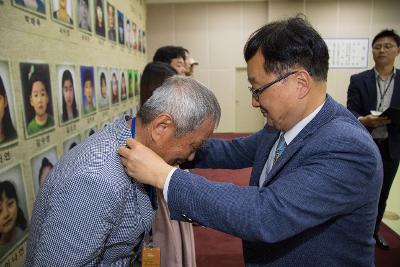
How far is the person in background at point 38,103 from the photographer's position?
151 centimetres

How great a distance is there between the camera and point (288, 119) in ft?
3.55

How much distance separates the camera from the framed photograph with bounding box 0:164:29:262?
1304mm

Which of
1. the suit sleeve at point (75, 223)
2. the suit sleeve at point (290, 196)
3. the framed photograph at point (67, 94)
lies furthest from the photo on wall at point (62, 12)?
the suit sleeve at point (290, 196)

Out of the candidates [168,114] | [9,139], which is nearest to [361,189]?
[168,114]

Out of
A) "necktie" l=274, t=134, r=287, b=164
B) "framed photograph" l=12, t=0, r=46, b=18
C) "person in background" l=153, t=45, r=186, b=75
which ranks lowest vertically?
"necktie" l=274, t=134, r=287, b=164

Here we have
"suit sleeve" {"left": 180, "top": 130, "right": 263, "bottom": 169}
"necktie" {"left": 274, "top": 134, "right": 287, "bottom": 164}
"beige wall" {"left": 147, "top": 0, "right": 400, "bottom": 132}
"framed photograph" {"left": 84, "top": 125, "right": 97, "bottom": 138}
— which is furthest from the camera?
"beige wall" {"left": 147, "top": 0, "right": 400, "bottom": 132}

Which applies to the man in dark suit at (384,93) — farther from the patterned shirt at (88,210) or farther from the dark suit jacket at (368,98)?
the patterned shirt at (88,210)

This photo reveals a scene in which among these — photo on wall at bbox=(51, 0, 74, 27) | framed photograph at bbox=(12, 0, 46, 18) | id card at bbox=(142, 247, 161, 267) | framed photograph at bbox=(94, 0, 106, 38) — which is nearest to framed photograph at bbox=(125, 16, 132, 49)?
framed photograph at bbox=(94, 0, 106, 38)

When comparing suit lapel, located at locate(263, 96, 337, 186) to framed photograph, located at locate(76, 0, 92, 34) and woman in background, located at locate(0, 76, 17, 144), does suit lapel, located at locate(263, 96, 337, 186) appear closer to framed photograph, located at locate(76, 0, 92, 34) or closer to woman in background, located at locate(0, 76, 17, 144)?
woman in background, located at locate(0, 76, 17, 144)

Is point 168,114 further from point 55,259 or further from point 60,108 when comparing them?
point 60,108

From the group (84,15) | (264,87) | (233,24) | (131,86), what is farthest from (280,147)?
(233,24)

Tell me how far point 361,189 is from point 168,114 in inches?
23.3

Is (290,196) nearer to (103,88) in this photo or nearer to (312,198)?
(312,198)

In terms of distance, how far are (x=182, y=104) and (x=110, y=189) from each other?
0.33 m
